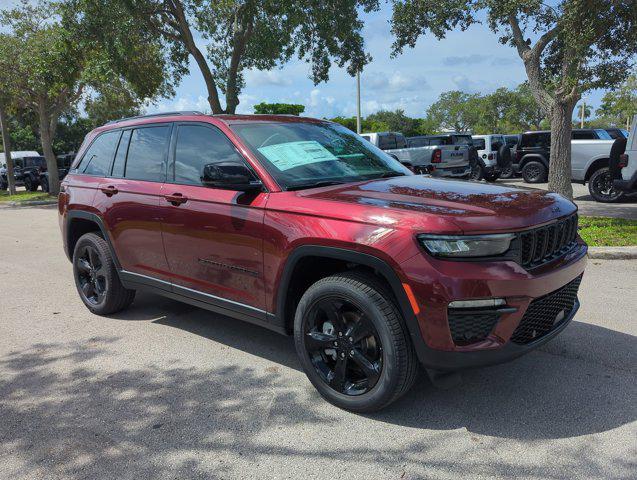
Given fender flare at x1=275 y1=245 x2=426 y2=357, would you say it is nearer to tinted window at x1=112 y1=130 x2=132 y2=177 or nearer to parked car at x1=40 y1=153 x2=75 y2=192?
tinted window at x1=112 y1=130 x2=132 y2=177

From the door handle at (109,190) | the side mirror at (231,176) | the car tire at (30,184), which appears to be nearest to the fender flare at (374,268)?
the side mirror at (231,176)

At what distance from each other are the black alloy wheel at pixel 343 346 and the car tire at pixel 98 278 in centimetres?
250

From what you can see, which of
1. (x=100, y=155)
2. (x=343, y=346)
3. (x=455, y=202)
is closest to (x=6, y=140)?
(x=100, y=155)

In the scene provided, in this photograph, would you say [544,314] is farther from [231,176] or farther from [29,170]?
[29,170]

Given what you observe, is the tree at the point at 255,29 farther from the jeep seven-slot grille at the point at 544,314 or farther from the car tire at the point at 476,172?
the jeep seven-slot grille at the point at 544,314

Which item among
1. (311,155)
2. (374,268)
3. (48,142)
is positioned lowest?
(374,268)

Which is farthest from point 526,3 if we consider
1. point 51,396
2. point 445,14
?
point 51,396

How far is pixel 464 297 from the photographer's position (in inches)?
107

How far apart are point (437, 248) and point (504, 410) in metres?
1.18

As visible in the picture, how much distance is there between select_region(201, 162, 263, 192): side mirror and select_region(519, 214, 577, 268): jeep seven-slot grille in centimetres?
170

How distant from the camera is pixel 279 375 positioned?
3771mm

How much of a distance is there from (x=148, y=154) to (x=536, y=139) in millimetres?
16190

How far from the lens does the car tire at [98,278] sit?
4.98 metres

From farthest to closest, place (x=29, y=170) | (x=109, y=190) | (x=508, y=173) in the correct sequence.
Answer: (x=29, y=170)
(x=508, y=173)
(x=109, y=190)
